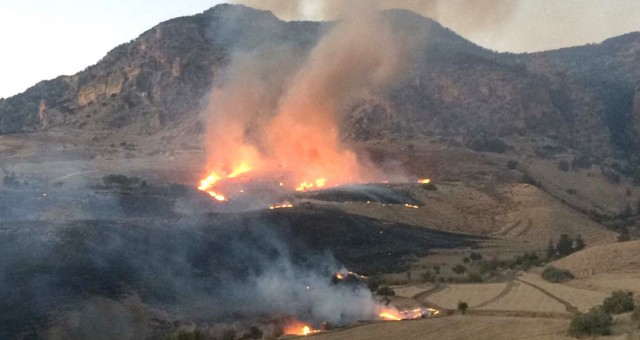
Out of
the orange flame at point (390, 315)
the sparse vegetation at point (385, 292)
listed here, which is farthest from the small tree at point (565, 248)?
the orange flame at point (390, 315)

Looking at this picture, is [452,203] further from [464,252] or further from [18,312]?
[18,312]

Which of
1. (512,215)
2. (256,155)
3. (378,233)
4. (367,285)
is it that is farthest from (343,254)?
(256,155)

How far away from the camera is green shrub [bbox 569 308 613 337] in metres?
19.9

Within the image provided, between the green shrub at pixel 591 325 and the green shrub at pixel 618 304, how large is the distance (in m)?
2.50

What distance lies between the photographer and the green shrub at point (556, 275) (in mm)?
32094

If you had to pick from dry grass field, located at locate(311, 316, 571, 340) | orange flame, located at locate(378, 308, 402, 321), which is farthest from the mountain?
dry grass field, located at locate(311, 316, 571, 340)

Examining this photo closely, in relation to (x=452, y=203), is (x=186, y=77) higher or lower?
higher

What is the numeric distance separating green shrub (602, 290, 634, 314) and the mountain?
6744 centimetres

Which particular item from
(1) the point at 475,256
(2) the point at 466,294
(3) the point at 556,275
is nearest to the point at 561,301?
(2) the point at 466,294

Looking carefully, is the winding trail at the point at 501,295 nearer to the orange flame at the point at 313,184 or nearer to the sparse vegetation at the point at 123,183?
the sparse vegetation at the point at 123,183

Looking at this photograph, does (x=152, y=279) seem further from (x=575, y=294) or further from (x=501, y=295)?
(x=575, y=294)

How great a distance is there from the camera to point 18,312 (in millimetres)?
24594

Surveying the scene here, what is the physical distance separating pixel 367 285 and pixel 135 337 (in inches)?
483

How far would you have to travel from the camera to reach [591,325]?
65.6ft
